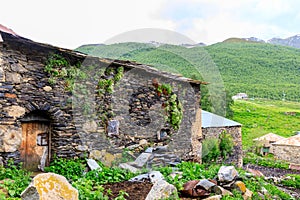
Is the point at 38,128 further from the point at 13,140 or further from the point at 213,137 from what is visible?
→ the point at 213,137

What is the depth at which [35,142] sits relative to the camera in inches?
313

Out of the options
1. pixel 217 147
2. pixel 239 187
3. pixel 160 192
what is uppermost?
pixel 160 192

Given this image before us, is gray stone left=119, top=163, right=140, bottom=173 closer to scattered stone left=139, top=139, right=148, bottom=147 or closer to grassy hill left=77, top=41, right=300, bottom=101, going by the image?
scattered stone left=139, top=139, right=148, bottom=147

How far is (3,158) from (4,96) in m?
1.35

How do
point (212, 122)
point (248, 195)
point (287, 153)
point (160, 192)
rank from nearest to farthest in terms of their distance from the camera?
point (160, 192), point (248, 195), point (212, 122), point (287, 153)

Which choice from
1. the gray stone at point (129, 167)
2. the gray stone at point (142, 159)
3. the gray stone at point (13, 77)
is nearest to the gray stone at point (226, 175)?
the gray stone at point (129, 167)

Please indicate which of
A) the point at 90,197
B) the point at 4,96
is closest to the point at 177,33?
the point at 4,96

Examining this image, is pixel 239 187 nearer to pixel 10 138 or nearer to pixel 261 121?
pixel 10 138

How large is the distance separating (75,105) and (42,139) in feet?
3.89

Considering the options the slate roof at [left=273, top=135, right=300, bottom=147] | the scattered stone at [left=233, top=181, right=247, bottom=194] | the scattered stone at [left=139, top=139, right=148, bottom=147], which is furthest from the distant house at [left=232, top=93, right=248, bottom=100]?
the scattered stone at [left=233, top=181, right=247, bottom=194]

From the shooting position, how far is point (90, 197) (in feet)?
18.2

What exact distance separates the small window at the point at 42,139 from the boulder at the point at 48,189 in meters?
3.40

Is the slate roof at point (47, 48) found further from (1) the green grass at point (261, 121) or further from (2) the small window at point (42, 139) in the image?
(1) the green grass at point (261, 121)

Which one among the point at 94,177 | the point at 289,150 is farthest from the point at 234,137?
the point at 94,177
